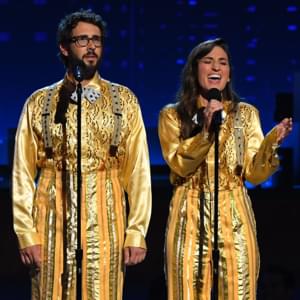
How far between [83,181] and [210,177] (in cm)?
48

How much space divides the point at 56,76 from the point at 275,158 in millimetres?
3348

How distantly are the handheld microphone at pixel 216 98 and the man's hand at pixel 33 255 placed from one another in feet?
2.44

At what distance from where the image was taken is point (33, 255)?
3.33 metres

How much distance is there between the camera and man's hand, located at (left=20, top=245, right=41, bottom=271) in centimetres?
333

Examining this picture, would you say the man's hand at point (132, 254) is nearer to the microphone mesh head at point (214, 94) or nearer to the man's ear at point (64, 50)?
the microphone mesh head at point (214, 94)

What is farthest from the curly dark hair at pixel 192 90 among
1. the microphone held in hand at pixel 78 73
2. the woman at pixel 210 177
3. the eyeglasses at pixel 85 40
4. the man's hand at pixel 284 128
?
the microphone held in hand at pixel 78 73

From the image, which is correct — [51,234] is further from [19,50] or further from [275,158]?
[19,50]

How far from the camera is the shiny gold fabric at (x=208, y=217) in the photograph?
11.4 feet

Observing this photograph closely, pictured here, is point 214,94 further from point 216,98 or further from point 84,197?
point 84,197

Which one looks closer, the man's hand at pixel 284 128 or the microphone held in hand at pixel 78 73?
the microphone held in hand at pixel 78 73

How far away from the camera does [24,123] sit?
343cm

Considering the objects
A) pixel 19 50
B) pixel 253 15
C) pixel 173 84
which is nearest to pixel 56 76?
pixel 19 50

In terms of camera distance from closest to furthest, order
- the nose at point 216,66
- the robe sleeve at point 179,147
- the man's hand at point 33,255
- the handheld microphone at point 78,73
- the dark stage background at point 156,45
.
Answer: the handheld microphone at point 78,73 → the man's hand at point 33,255 → the robe sleeve at point 179,147 → the nose at point 216,66 → the dark stage background at point 156,45

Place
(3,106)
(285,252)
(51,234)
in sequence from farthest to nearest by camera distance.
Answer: (3,106), (285,252), (51,234)
